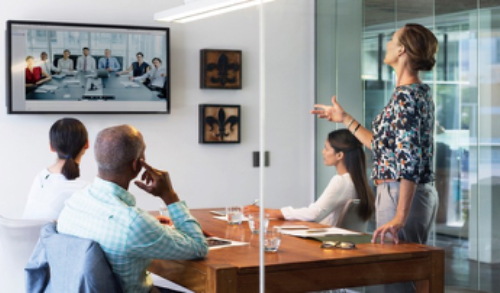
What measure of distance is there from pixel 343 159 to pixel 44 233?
96 centimetres

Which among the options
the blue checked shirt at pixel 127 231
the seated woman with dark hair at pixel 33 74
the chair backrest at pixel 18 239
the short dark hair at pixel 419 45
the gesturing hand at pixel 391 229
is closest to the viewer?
the short dark hair at pixel 419 45

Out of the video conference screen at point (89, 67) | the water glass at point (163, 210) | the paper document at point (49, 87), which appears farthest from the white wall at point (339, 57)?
the paper document at point (49, 87)

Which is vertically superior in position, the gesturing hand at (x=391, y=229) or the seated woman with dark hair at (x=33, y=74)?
the seated woman with dark hair at (x=33, y=74)

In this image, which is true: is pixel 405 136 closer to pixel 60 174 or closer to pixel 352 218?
pixel 352 218

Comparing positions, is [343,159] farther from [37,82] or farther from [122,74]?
[37,82]

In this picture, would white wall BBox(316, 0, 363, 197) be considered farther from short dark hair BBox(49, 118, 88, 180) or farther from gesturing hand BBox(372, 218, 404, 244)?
short dark hair BBox(49, 118, 88, 180)

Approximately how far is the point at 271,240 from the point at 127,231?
439mm

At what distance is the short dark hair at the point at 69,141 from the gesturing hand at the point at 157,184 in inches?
30.1

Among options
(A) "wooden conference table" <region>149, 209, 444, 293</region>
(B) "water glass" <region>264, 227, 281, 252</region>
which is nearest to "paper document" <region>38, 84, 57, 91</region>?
(A) "wooden conference table" <region>149, 209, 444, 293</region>

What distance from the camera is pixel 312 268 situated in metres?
2.22

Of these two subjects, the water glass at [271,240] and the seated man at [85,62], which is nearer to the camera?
the water glass at [271,240]

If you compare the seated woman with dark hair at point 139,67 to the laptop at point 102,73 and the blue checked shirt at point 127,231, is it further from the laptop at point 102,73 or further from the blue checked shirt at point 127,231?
the blue checked shirt at point 127,231

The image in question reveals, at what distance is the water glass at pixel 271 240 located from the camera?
7.52 ft

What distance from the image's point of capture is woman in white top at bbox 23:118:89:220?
313 cm
